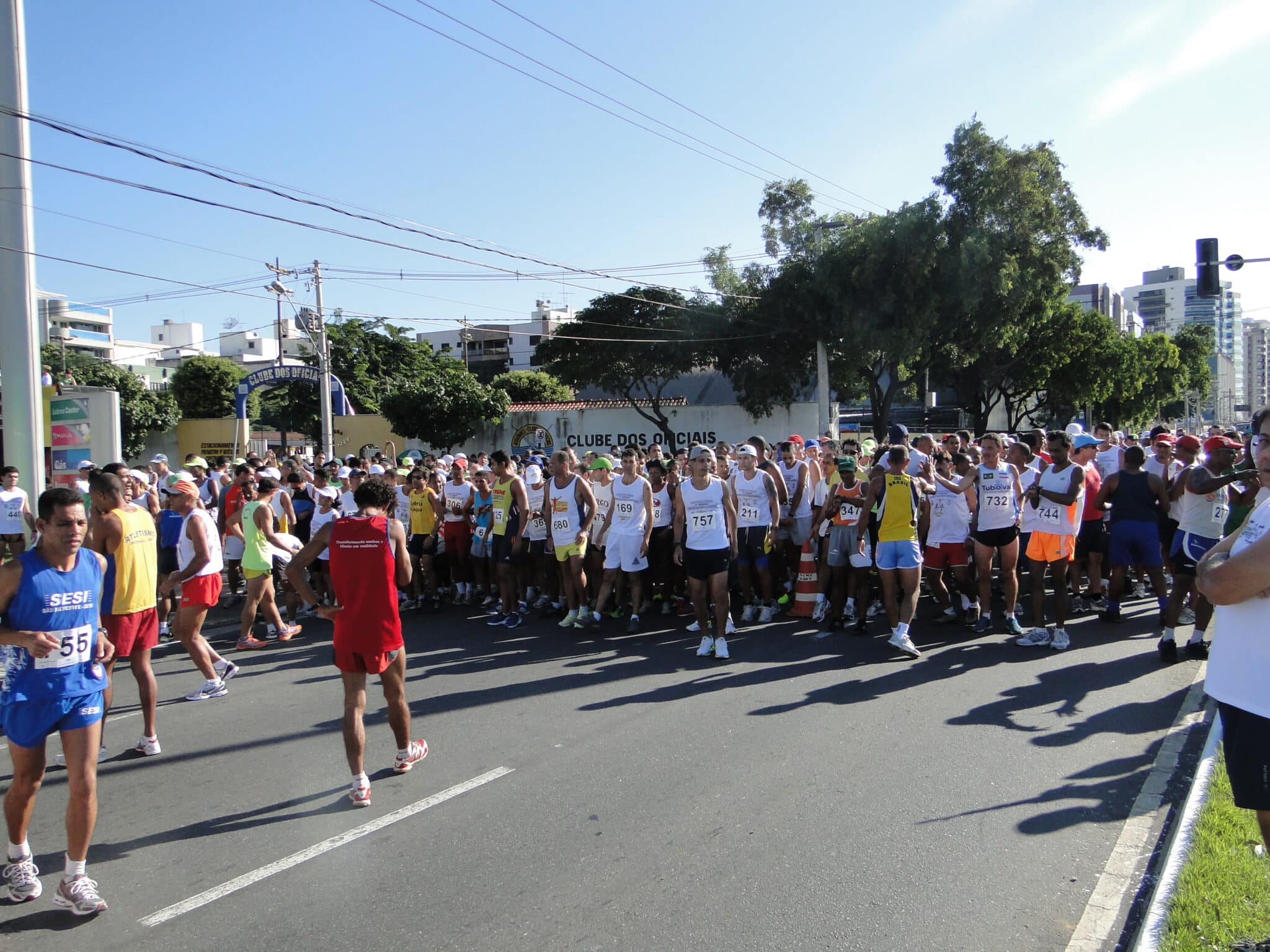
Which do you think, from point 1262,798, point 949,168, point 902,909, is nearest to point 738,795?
point 902,909

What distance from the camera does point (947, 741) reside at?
18.2 ft

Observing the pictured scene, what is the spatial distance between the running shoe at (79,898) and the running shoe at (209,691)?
11.7 ft

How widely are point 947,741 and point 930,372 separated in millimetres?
38171

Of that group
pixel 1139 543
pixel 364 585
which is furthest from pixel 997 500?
pixel 364 585

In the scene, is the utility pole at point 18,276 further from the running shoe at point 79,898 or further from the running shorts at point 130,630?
the running shoe at point 79,898

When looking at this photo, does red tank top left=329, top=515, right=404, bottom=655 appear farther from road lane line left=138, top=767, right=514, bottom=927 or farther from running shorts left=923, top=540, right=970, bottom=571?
running shorts left=923, top=540, right=970, bottom=571

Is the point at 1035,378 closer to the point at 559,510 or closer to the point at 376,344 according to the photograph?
the point at 376,344

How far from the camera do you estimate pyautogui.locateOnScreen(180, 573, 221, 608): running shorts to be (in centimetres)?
691

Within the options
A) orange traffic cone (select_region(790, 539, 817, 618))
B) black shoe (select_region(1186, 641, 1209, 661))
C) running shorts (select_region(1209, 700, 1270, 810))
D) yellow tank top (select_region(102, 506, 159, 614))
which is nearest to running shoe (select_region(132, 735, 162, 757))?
yellow tank top (select_region(102, 506, 159, 614))

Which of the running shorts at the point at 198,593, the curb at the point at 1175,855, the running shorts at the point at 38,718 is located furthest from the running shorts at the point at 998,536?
the running shorts at the point at 38,718

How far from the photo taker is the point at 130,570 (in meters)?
5.67

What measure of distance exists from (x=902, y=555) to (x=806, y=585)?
1946 millimetres

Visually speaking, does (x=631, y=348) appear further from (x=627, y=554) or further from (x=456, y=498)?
(x=627, y=554)

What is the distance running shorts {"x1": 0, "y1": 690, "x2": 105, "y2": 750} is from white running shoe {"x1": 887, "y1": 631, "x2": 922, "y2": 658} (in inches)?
244
